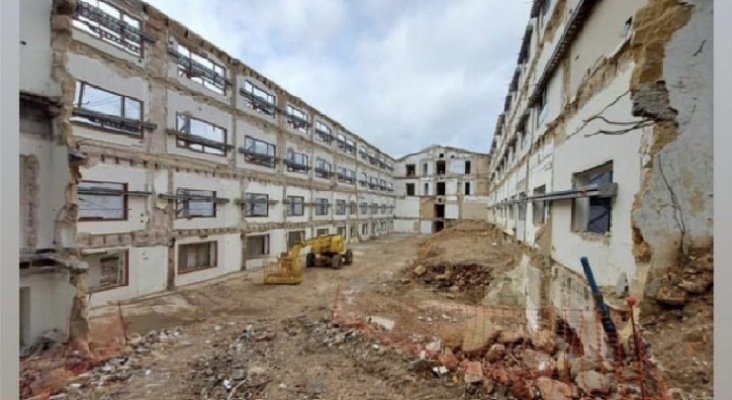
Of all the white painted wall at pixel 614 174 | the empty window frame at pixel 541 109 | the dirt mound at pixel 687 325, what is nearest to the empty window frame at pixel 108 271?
the white painted wall at pixel 614 174

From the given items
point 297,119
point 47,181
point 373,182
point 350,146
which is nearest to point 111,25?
point 47,181

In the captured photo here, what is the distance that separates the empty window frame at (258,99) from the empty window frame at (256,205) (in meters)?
3.46

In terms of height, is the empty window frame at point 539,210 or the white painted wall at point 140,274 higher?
the empty window frame at point 539,210

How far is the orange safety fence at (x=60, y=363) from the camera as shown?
4359 millimetres

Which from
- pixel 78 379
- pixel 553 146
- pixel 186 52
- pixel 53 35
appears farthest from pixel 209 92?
pixel 553 146

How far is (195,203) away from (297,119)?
25.1 feet

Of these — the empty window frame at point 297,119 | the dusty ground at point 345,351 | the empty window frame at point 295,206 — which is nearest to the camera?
the dusty ground at point 345,351

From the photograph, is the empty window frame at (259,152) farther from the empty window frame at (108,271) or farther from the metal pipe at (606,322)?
the metal pipe at (606,322)

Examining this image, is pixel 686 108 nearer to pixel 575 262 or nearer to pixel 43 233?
pixel 575 262

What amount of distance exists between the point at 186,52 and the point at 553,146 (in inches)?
415

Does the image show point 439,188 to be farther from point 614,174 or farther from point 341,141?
point 614,174

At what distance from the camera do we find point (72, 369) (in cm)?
493

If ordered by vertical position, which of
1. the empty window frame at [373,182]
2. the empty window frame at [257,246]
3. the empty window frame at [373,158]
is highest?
the empty window frame at [373,158]

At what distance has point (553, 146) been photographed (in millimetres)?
5938
